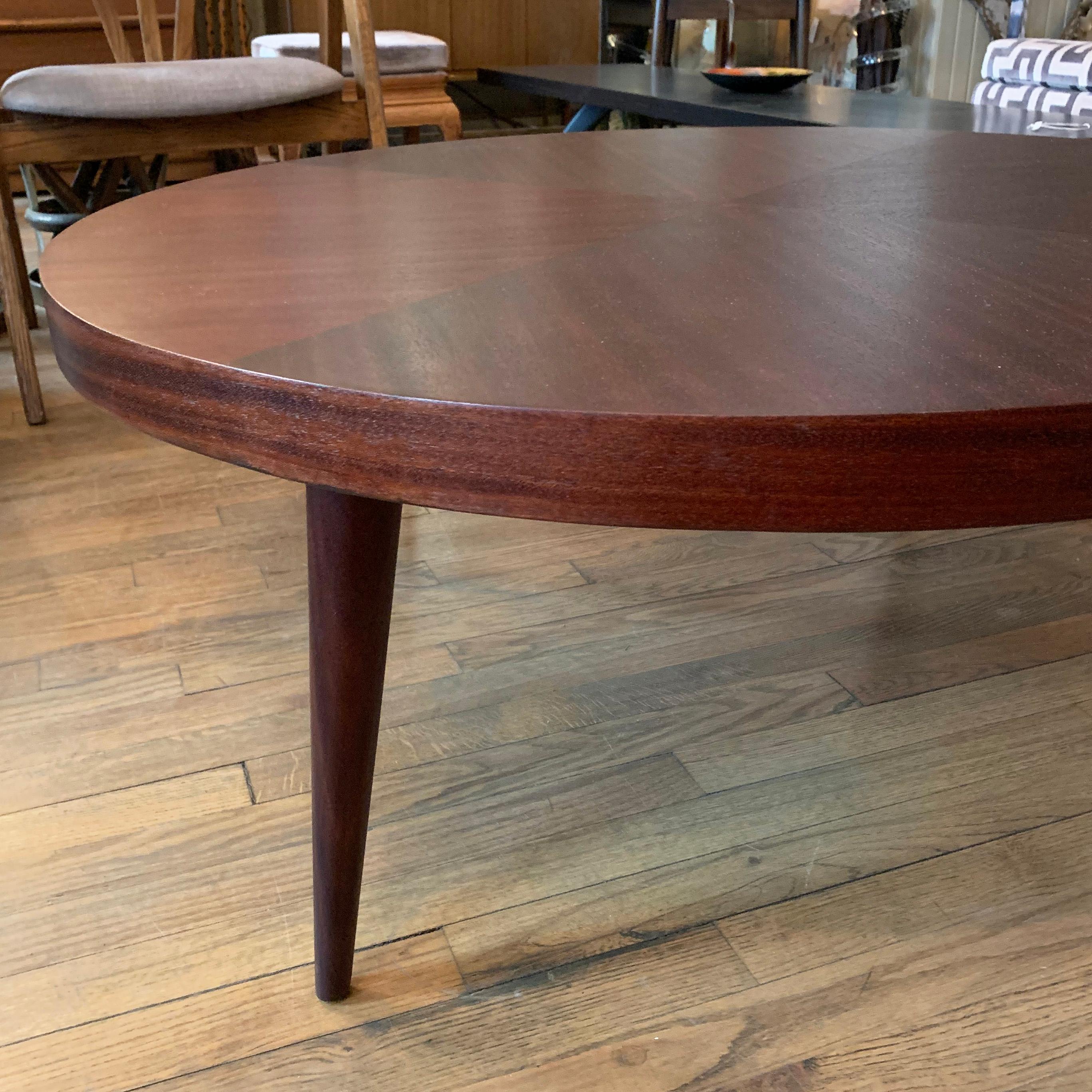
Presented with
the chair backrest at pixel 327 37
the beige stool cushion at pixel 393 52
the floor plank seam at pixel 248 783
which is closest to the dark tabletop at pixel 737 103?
the beige stool cushion at pixel 393 52

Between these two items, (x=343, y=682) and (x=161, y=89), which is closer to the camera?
(x=343, y=682)

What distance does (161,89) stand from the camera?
1.60 metres

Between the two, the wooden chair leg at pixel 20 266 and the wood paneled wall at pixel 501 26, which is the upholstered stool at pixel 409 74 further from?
the wood paneled wall at pixel 501 26

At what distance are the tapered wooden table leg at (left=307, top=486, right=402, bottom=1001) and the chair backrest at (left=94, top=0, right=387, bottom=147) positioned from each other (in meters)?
1.33

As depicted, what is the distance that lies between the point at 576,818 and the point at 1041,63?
2.98 meters

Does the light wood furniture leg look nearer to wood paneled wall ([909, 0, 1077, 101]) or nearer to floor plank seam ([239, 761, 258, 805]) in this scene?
floor plank seam ([239, 761, 258, 805])

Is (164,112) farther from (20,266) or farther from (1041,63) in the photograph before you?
(1041,63)

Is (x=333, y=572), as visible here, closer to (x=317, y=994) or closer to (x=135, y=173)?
(x=317, y=994)

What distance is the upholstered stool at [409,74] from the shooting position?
7.93 feet

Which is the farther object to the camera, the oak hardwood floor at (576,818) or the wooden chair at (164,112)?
the wooden chair at (164,112)

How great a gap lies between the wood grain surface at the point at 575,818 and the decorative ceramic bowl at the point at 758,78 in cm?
135

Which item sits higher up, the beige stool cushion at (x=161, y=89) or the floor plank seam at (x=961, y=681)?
the beige stool cushion at (x=161, y=89)

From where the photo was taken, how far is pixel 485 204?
2.47ft

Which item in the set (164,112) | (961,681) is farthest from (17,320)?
(961,681)
